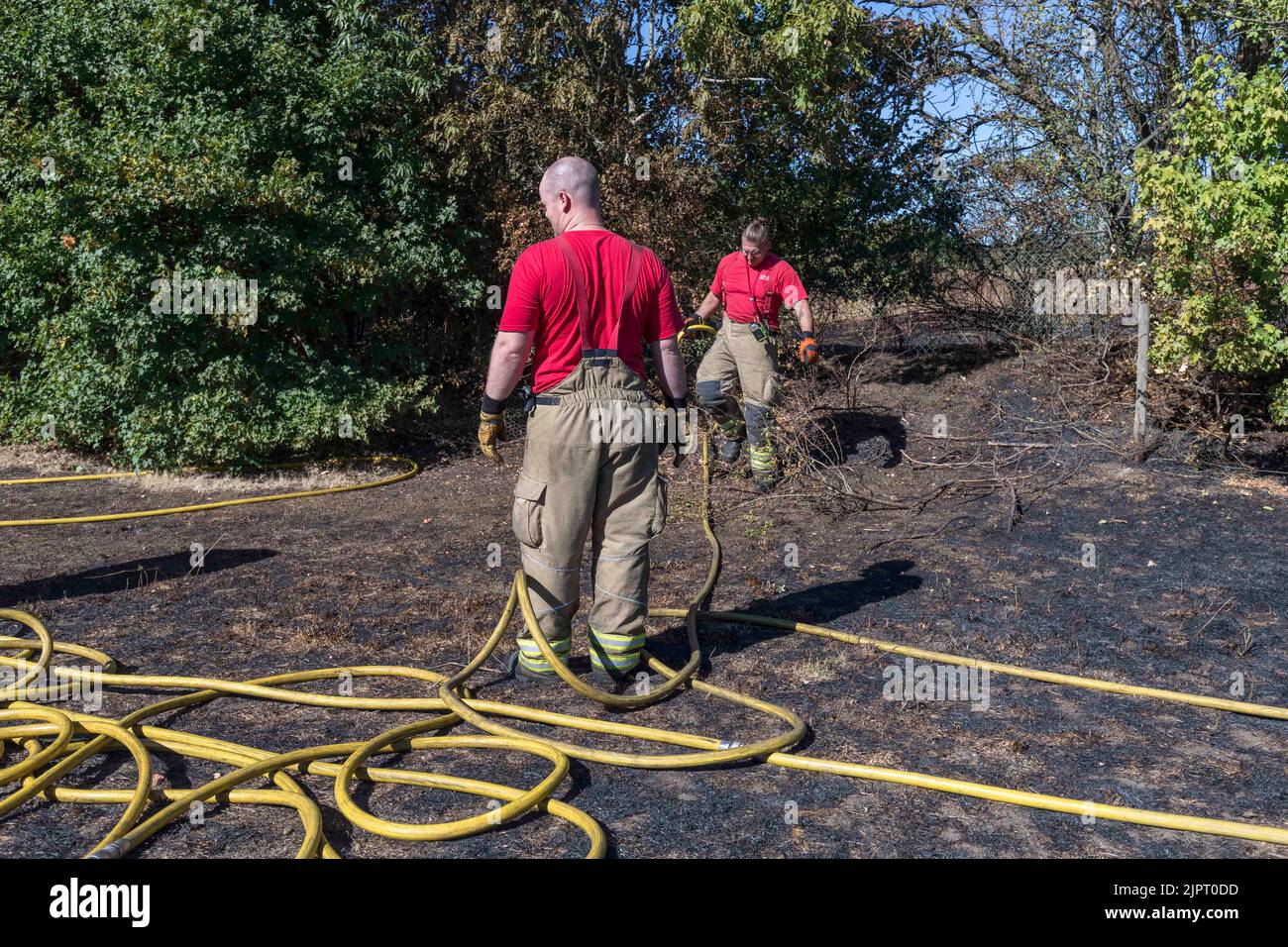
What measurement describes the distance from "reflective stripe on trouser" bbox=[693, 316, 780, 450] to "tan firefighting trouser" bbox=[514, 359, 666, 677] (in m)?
3.64

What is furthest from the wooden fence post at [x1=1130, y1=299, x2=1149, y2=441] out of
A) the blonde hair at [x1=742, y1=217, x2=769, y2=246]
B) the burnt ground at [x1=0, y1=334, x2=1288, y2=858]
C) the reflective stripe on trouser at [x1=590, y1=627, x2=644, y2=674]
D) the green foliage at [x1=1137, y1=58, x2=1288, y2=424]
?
the reflective stripe on trouser at [x1=590, y1=627, x2=644, y2=674]

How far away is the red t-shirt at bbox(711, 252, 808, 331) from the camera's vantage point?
315 inches

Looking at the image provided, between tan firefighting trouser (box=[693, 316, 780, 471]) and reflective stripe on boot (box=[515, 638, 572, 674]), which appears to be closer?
reflective stripe on boot (box=[515, 638, 572, 674])

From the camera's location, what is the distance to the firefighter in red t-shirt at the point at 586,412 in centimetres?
413

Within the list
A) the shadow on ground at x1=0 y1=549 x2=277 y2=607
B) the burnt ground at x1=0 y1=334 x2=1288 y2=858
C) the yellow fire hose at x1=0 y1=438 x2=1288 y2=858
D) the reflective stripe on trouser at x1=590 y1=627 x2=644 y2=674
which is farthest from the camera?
the shadow on ground at x1=0 y1=549 x2=277 y2=607

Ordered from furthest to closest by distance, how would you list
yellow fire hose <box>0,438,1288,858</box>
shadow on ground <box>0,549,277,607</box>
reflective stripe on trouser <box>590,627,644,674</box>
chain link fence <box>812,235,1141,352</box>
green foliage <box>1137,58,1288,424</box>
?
1. chain link fence <box>812,235,1141,352</box>
2. green foliage <box>1137,58,1288,424</box>
3. shadow on ground <box>0,549,277,607</box>
4. reflective stripe on trouser <box>590,627,644,674</box>
5. yellow fire hose <box>0,438,1288,858</box>

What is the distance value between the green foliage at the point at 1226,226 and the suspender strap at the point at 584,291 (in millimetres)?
4689

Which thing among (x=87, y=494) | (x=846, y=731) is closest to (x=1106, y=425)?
(x=846, y=731)

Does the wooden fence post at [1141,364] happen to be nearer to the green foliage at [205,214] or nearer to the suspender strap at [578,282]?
the suspender strap at [578,282]

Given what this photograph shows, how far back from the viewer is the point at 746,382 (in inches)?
316

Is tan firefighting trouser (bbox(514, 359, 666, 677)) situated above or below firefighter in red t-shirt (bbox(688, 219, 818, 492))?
below

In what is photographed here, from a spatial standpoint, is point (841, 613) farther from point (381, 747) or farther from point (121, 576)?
point (121, 576)

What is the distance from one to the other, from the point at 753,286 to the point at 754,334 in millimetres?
367

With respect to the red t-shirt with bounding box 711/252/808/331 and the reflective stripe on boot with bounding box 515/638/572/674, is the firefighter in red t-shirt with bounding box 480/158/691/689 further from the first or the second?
the red t-shirt with bounding box 711/252/808/331
